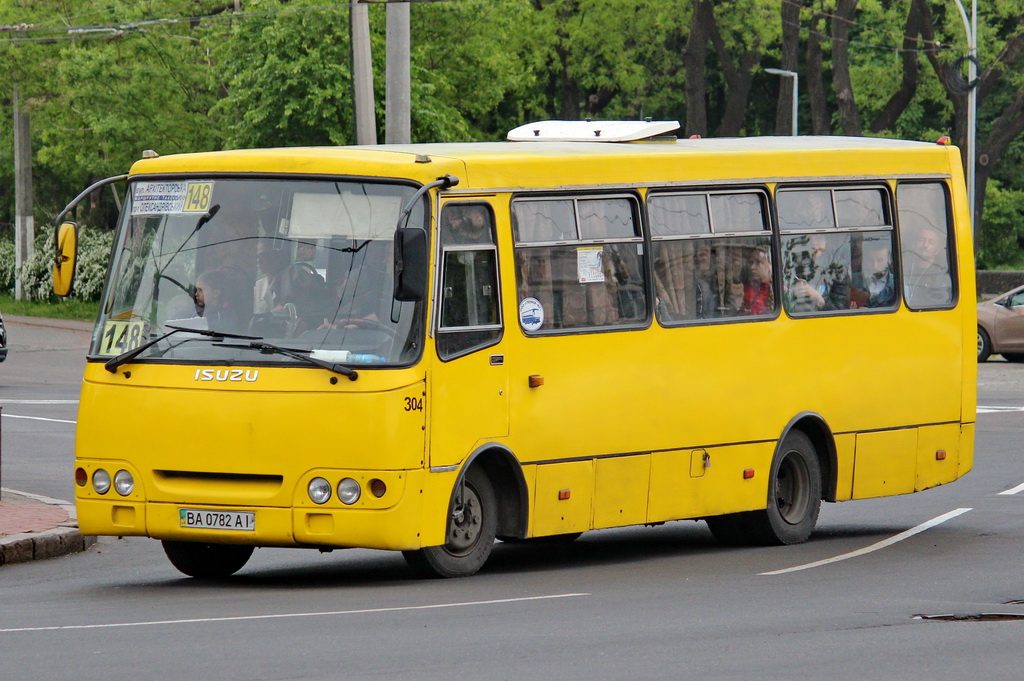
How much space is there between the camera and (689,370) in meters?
12.0

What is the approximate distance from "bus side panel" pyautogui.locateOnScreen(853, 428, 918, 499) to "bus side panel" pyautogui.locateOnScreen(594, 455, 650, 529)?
2.50 meters

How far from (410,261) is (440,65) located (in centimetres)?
3533

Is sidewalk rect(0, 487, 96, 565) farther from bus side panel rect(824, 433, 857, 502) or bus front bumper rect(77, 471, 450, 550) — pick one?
bus side panel rect(824, 433, 857, 502)

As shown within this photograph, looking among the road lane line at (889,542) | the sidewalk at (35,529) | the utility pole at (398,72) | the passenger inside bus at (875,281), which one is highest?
the utility pole at (398,72)

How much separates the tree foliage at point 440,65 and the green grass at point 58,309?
143 inches

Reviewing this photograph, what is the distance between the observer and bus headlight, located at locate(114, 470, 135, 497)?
10.3 metres

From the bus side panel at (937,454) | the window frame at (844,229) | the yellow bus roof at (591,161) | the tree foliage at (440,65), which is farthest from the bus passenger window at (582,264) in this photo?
the tree foliage at (440,65)

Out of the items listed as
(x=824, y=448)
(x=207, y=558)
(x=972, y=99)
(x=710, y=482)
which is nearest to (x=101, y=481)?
(x=207, y=558)

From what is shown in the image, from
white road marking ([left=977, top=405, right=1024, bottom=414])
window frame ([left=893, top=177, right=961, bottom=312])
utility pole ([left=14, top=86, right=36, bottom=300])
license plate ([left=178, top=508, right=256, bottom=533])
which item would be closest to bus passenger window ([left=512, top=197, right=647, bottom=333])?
license plate ([left=178, top=508, right=256, bottom=533])

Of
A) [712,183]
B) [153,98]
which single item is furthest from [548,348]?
[153,98]

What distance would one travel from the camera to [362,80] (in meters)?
24.4

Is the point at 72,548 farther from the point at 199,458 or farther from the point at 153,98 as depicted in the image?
the point at 153,98

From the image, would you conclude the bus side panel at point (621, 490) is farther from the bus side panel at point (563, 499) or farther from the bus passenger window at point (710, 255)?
the bus passenger window at point (710, 255)

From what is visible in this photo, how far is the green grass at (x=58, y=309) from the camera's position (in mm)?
46094
